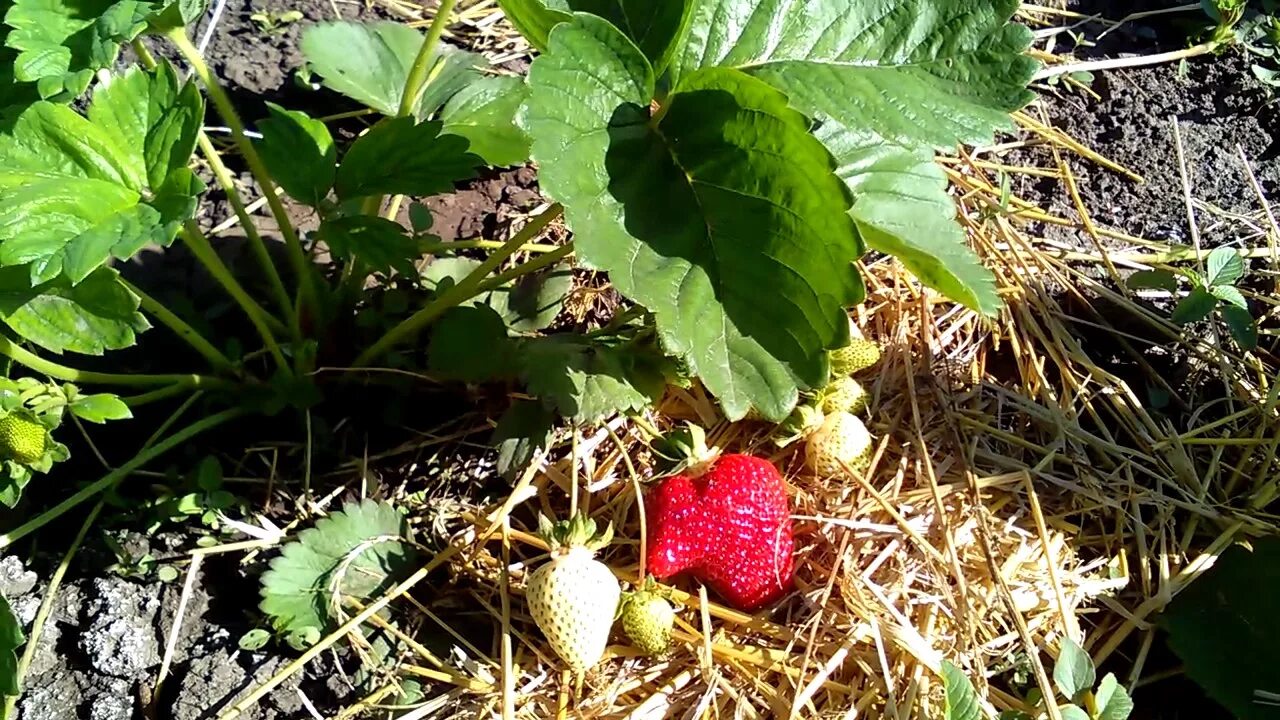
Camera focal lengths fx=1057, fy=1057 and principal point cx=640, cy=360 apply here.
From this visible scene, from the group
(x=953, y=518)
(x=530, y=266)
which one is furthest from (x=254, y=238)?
(x=953, y=518)

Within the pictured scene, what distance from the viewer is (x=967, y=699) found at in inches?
42.3

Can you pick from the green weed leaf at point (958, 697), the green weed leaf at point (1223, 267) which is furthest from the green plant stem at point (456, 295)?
the green weed leaf at point (1223, 267)

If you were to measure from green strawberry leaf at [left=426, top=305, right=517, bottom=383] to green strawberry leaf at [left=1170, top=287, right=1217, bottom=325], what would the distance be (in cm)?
97

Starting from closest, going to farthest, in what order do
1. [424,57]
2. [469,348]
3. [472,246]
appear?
[424,57], [469,348], [472,246]

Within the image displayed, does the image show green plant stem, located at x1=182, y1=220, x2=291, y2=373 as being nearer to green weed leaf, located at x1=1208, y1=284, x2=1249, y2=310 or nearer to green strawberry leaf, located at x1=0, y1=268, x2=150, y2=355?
green strawberry leaf, located at x1=0, y1=268, x2=150, y2=355

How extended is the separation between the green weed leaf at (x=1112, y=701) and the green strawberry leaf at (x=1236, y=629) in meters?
0.16

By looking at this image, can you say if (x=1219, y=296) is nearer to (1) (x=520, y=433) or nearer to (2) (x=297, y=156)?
(1) (x=520, y=433)

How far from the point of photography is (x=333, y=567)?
1.26 m

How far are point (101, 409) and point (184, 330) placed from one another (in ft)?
0.51

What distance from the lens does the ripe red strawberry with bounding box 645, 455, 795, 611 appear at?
1.23 metres

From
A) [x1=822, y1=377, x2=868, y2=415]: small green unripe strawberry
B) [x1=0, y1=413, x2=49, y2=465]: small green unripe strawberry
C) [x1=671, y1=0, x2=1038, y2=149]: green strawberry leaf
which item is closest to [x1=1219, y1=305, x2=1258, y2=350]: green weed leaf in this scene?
[x1=822, y1=377, x2=868, y2=415]: small green unripe strawberry

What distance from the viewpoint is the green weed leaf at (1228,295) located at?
153 centimetres

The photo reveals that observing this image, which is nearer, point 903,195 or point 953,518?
point 903,195

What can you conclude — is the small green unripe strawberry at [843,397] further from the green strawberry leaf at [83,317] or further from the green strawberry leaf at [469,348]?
the green strawberry leaf at [83,317]
